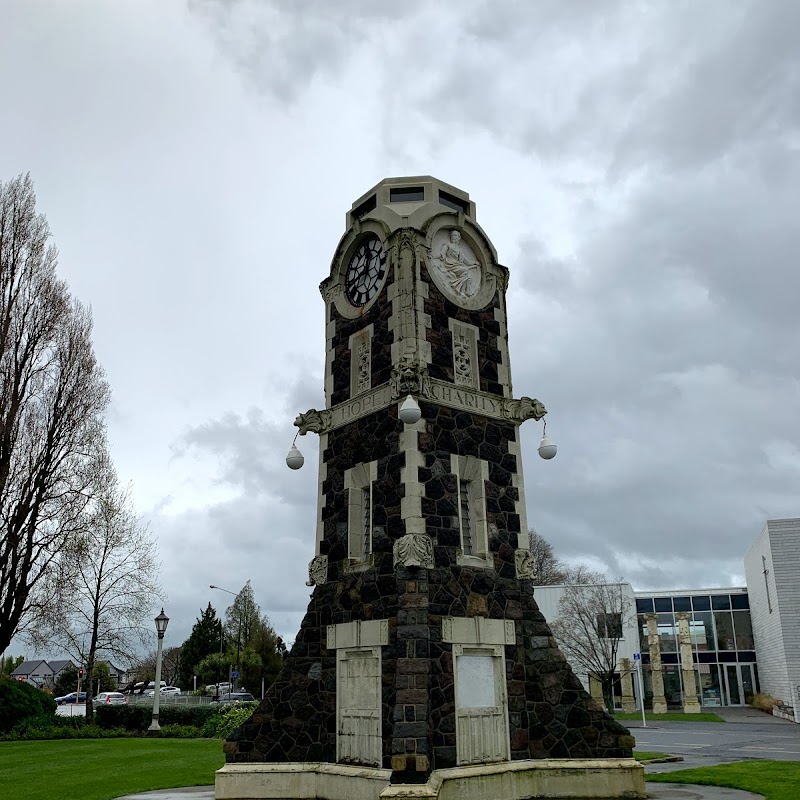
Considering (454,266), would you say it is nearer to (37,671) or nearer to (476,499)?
(476,499)

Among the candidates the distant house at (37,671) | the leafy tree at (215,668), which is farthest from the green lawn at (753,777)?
the distant house at (37,671)

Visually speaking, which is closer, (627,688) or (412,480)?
(412,480)

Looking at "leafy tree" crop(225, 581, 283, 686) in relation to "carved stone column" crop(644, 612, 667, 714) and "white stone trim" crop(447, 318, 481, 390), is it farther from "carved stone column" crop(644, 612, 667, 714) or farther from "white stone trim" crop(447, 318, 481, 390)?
"white stone trim" crop(447, 318, 481, 390)

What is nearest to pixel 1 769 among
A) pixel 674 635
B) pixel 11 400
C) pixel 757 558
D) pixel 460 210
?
pixel 11 400

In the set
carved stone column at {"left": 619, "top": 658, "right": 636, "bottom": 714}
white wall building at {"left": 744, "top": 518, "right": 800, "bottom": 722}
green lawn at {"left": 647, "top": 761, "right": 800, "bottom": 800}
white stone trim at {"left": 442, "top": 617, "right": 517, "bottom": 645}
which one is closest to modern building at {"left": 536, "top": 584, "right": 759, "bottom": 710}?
carved stone column at {"left": 619, "top": 658, "right": 636, "bottom": 714}

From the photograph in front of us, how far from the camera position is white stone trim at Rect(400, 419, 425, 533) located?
12633 mm

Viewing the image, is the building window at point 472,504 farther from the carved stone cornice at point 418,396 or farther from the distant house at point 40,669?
the distant house at point 40,669

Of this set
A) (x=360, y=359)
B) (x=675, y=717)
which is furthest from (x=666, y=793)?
(x=675, y=717)

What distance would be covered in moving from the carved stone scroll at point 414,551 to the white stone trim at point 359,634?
1.02 meters

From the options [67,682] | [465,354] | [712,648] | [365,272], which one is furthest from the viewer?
[67,682]

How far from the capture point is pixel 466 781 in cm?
1170

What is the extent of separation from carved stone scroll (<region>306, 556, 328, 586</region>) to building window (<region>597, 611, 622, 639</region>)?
90.7 ft

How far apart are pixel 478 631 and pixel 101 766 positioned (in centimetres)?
1068

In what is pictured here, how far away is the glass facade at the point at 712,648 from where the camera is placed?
4462 cm
